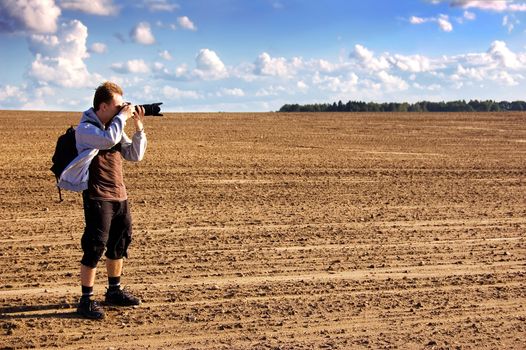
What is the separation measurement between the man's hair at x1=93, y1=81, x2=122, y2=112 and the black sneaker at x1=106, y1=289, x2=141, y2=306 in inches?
65.2

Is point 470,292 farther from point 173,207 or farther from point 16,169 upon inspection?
point 16,169

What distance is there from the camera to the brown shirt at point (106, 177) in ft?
20.0

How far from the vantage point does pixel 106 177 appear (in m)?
6.18

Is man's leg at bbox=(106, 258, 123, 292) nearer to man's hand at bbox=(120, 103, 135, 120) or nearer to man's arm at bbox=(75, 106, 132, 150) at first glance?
man's arm at bbox=(75, 106, 132, 150)

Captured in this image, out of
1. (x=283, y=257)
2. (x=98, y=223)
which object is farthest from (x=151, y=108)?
(x=283, y=257)

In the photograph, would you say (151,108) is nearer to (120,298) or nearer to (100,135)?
(100,135)

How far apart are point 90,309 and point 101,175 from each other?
3.76 ft

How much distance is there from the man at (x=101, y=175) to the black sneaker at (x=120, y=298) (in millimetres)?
248

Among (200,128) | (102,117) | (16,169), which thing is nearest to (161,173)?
(16,169)

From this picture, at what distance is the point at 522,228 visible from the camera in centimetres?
1027

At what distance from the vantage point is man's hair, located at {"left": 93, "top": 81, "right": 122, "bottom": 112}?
610 cm

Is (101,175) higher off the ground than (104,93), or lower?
lower

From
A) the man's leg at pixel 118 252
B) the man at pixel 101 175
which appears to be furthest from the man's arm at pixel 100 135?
the man's leg at pixel 118 252

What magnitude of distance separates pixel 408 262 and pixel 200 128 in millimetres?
20481
